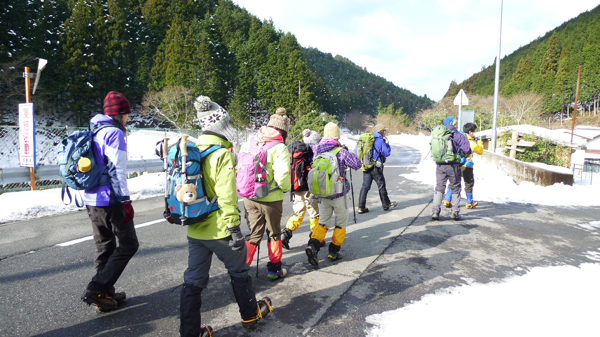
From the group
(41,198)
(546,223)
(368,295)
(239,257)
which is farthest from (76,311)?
(546,223)

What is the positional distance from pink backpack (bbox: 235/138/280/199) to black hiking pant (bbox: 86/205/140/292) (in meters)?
1.06

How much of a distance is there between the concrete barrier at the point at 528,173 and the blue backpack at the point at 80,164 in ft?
35.8

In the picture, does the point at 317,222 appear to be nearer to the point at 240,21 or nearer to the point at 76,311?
the point at 76,311

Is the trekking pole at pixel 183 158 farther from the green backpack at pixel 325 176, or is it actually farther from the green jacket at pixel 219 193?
the green backpack at pixel 325 176

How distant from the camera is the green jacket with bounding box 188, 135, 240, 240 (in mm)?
2379

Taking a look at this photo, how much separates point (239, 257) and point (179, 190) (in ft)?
2.29

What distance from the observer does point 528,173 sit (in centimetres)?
1015

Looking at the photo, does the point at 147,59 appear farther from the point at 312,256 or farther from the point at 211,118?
the point at 211,118

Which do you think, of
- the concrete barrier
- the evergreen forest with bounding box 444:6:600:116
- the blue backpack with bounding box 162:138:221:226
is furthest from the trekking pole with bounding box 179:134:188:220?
the evergreen forest with bounding box 444:6:600:116

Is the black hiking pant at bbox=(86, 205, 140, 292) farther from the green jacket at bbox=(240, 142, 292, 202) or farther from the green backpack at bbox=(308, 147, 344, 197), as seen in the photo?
the green backpack at bbox=(308, 147, 344, 197)

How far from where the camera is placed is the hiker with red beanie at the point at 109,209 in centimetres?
285

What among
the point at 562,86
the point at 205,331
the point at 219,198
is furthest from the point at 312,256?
the point at 562,86

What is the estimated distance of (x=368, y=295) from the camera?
3293mm

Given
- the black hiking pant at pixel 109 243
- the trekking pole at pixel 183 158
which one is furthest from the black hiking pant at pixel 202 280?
the black hiking pant at pixel 109 243
